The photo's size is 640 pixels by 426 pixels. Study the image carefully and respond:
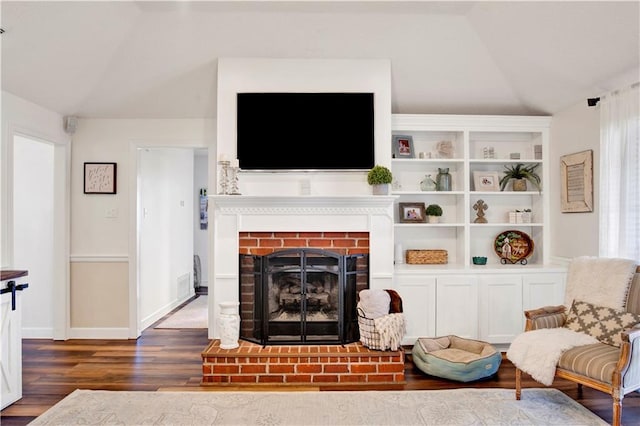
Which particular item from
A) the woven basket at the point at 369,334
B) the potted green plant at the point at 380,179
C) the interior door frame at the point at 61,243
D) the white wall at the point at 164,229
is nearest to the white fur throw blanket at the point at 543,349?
the woven basket at the point at 369,334

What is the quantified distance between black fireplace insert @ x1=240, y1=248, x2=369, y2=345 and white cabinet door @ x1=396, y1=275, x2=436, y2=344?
1.74ft

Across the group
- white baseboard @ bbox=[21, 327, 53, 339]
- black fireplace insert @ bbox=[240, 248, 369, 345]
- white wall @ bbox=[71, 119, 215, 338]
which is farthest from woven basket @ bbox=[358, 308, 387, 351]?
white baseboard @ bbox=[21, 327, 53, 339]

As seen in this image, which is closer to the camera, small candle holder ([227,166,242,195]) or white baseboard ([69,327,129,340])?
small candle holder ([227,166,242,195])

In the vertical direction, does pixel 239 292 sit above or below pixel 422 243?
below

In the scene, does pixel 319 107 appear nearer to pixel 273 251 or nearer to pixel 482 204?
pixel 273 251

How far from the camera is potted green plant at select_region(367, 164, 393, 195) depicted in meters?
3.36

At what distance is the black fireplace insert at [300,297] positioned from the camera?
11.0 ft

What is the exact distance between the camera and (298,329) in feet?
11.0

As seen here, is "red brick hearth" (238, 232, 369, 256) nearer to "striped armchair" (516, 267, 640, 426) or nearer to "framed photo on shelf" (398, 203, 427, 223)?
"framed photo on shelf" (398, 203, 427, 223)

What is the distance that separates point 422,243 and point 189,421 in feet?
9.04

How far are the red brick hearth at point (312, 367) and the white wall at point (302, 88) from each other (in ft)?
4.24

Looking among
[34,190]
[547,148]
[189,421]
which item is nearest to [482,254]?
[547,148]

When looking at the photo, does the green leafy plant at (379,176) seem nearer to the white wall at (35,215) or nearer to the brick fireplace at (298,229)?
the brick fireplace at (298,229)

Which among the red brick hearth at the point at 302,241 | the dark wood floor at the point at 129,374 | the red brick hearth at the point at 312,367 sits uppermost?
the red brick hearth at the point at 302,241
